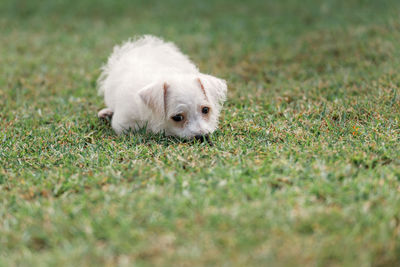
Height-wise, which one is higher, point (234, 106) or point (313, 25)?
point (313, 25)

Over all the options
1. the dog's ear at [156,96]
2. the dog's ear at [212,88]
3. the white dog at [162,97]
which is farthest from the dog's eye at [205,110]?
the dog's ear at [156,96]

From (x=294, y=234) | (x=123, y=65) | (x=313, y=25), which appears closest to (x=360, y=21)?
(x=313, y=25)

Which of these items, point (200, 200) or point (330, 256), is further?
point (200, 200)

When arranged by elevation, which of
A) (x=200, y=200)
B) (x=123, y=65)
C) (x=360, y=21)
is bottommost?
(x=200, y=200)

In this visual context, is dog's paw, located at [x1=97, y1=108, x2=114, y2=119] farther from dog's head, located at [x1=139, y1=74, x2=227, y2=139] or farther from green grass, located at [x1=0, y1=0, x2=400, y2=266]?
dog's head, located at [x1=139, y1=74, x2=227, y2=139]

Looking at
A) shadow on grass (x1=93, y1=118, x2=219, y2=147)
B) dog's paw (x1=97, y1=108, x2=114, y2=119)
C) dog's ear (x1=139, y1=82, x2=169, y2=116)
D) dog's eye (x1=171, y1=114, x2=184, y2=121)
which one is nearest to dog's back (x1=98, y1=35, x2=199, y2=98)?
dog's paw (x1=97, y1=108, x2=114, y2=119)

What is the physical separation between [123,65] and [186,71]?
762 millimetres

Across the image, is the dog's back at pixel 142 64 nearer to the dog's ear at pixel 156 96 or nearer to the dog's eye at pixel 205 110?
the dog's ear at pixel 156 96

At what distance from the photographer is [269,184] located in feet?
10.8

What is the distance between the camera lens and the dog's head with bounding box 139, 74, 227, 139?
13.7 feet

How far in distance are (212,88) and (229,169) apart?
1.14 meters

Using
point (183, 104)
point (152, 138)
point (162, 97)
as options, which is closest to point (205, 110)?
point (183, 104)

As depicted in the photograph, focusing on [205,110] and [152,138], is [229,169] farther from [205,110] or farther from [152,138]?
[152,138]

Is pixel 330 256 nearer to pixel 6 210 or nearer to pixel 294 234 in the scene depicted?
pixel 294 234
